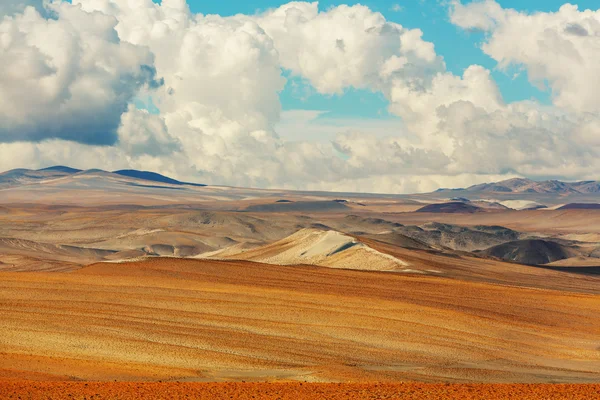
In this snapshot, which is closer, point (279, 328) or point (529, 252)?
point (279, 328)

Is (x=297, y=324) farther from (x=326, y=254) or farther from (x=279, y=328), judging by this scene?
(x=326, y=254)

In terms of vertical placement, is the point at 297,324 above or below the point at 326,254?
below

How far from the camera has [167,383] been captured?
22.0m

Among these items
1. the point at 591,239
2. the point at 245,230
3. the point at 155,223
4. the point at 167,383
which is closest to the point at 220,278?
the point at 167,383

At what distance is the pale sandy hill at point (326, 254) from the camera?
215 ft

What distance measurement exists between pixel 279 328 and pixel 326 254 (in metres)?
37.2

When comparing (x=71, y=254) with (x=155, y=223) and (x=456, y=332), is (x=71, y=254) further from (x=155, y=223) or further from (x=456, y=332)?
(x=456, y=332)

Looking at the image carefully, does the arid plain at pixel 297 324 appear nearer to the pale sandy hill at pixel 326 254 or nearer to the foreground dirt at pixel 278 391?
the pale sandy hill at pixel 326 254

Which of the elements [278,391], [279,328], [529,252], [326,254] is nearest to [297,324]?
[279,328]

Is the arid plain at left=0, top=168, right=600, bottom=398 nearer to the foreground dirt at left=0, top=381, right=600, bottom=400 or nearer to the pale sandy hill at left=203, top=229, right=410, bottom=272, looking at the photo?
the pale sandy hill at left=203, top=229, right=410, bottom=272

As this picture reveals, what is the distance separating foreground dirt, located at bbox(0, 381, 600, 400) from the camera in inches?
775

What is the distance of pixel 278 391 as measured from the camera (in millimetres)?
20688

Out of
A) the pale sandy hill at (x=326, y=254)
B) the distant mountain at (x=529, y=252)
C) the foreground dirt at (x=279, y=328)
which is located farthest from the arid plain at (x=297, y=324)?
the distant mountain at (x=529, y=252)

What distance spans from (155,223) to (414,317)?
5165 inches
